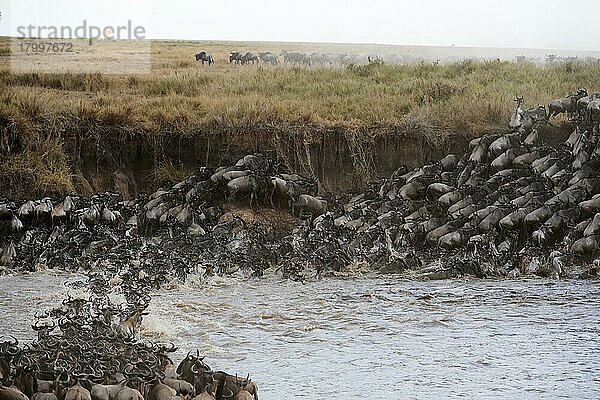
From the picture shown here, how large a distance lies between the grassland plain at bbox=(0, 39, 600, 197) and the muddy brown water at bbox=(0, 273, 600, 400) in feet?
1.79

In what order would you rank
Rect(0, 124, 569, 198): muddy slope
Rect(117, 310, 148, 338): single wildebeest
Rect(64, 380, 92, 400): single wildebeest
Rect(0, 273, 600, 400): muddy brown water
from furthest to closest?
Rect(0, 124, 569, 198): muddy slope → Rect(117, 310, 148, 338): single wildebeest → Rect(0, 273, 600, 400): muddy brown water → Rect(64, 380, 92, 400): single wildebeest

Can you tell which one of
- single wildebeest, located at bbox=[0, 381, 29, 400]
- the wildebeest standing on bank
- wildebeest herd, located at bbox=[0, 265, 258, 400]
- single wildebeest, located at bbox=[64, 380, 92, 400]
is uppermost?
the wildebeest standing on bank

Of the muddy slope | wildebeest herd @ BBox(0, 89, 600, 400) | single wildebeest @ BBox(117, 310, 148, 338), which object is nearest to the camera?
single wildebeest @ BBox(117, 310, 148, 338)

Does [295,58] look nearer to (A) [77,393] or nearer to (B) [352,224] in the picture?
(B) [352,224]

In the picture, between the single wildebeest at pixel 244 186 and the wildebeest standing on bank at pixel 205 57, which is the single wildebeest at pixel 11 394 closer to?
the single wildebeest at pixel 244 186

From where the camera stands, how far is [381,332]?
155 inches

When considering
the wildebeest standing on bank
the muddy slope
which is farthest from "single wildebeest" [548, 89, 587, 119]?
the wildebeest standing on bank

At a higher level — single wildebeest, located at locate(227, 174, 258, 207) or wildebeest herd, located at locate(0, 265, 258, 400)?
single wildebeest, located at locate(227, 174, 258, 207)

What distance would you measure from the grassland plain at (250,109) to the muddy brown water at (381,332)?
0.55 m

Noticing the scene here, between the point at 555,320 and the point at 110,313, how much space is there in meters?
1.87

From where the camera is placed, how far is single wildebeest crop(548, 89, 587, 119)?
4188mm

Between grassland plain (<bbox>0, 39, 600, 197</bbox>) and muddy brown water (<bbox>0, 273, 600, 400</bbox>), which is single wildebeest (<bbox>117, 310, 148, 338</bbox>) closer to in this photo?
muddy brown water (<bbox>0, 273, 600, 400</bbox>)

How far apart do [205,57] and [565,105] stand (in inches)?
63.4

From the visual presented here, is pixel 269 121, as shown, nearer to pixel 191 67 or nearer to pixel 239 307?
pixel 191 67
